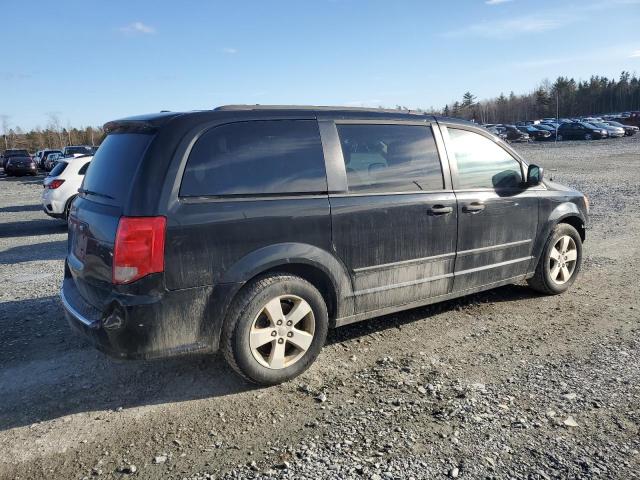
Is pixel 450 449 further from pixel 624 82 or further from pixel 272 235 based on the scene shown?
pixel 624 82

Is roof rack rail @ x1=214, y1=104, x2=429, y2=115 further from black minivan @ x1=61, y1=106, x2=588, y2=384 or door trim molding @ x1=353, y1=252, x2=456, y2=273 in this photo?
door trim molding @ x1=353, y1=252, x2=456, y2=273

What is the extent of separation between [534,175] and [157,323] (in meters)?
3.81

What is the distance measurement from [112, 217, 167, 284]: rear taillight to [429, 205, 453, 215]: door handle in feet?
7.35

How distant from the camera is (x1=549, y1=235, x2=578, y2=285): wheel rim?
550 cm

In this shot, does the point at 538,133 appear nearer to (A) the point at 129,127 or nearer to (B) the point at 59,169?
(B) the point at 59,169

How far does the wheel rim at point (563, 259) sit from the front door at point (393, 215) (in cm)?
163

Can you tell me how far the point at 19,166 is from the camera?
35719mm

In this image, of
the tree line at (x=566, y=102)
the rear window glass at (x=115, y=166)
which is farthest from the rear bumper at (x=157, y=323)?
the tree line at (x=566, y=102)

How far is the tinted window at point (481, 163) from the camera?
4.68 meters

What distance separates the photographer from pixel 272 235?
356cm

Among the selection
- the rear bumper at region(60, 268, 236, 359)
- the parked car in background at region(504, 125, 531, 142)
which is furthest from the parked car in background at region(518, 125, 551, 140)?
the rear bumper at region(60, 268, 236, 359)

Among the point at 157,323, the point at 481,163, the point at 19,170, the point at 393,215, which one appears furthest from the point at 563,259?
the point at 19,170

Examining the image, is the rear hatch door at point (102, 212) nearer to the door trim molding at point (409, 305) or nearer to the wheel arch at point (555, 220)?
the door trim molding at point (409, 305)

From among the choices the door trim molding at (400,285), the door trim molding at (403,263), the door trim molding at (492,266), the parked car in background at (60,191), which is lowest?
the door trim molding at (492,266)
